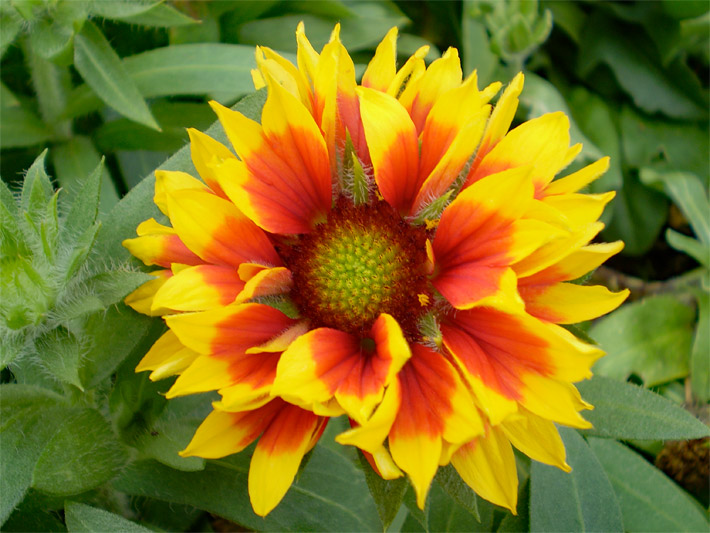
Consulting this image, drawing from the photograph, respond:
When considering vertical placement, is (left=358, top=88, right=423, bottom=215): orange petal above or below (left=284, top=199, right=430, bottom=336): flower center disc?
above

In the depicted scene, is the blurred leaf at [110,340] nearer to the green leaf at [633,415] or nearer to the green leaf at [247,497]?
the green leaf at [247,497]

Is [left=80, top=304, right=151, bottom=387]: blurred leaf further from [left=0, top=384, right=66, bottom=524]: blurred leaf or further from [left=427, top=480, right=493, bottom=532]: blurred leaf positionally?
[left=427, top=480, right=493, bottom=532]: blurred leaf

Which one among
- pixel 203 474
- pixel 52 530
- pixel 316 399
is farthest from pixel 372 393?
pixel 52 530

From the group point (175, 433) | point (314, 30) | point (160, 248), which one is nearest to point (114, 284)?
point (160, 248)

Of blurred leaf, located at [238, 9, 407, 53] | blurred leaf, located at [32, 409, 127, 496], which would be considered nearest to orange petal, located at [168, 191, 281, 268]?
blurred leaf, located at [32, 409, 127, 496]

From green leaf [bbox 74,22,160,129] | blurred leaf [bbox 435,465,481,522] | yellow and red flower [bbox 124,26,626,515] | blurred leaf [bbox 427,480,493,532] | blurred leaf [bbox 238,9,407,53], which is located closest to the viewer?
yellow and red flower [bbox 124,26,626,515]

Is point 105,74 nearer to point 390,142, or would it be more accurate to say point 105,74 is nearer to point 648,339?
point 390,142
